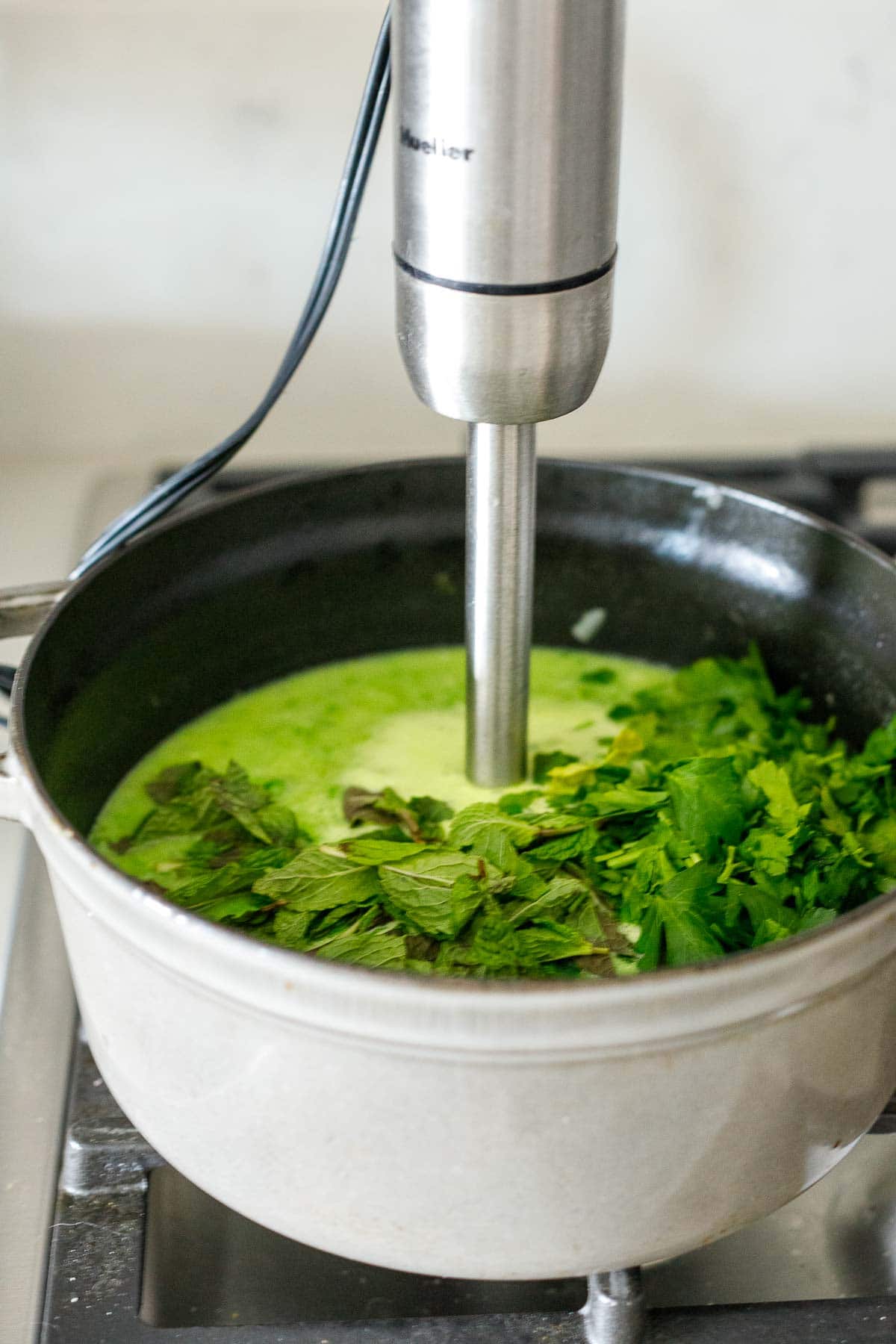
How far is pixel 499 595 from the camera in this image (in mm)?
707

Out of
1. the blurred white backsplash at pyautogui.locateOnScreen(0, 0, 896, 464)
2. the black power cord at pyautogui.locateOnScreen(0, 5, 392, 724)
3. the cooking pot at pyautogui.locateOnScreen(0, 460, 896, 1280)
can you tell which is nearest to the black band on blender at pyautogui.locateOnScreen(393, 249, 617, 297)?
the black power cord at pyautogui.locateOnScreen(0, 5, 392, 724)

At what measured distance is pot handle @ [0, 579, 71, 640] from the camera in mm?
691

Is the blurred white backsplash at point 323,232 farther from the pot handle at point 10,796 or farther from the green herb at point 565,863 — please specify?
the pot handle at point 10,796

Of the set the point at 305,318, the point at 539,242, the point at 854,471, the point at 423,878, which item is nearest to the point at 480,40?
the point at 539,242

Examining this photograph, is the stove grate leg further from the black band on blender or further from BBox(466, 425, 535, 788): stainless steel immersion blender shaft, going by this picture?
the black band on blender

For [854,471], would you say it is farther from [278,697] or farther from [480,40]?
[480,40]

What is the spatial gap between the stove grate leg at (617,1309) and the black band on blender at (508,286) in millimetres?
402

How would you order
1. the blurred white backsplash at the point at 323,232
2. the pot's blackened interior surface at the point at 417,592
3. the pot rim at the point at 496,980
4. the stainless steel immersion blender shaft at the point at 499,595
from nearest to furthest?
the pot rim at the point at 496,980 < the stainless steel immersion blender shaft at the point at 499,595 < the pot's blackened interior surface at the point at 417,592 < the blurred white backsplash at the point at 323,232

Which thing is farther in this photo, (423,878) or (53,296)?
(53,296)

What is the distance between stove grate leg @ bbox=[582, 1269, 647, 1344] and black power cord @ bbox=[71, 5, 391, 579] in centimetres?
43

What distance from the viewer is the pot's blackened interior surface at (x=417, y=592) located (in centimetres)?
79

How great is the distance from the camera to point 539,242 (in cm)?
56

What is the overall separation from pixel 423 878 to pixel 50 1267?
236 millimetres

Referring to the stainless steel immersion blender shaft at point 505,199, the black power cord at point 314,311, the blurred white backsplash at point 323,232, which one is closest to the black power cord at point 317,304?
the black power cord at point 314,311
